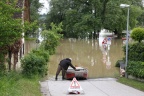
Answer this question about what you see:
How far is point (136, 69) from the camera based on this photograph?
21.0 metres

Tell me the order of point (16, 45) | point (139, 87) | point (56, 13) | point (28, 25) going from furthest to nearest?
point (56, 13), point (16, 45), point (139, 87), point (28, 25)

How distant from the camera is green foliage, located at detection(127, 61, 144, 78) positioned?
20125mm

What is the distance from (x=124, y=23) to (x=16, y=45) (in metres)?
51.2

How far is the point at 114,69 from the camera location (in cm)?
2992

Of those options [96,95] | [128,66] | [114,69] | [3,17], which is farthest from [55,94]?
[114,69]

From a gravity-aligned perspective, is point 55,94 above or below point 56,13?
below

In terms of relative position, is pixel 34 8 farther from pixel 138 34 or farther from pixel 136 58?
pixel 138 34

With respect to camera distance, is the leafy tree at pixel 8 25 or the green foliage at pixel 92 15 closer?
the leafy tree at pixel 8 25

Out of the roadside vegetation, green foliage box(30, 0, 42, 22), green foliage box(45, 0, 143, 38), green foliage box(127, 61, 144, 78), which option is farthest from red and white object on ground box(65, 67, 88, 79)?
green foliage box(30, 0, 42, 22)

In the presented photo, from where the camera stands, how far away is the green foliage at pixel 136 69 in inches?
792

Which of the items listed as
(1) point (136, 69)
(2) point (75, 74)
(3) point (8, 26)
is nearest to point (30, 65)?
(2) point (75, 74)

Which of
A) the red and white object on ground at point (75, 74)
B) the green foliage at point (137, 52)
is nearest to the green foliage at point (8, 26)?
the red and white object on ground at point (75, 74)

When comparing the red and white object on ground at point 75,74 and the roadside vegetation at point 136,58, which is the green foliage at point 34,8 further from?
the red and white object on ground at point 75,74

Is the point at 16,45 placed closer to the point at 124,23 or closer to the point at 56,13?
the point at 124,23
